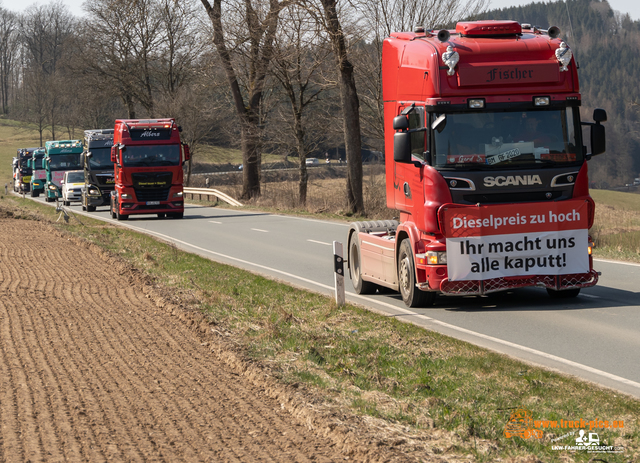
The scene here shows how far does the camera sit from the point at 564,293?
10.7 metres

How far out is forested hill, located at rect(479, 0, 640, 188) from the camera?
9431 centimetres

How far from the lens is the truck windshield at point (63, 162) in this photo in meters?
45.9

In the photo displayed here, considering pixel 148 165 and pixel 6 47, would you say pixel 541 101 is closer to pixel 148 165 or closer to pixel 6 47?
pixel 148 165

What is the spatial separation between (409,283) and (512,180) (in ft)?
6.64

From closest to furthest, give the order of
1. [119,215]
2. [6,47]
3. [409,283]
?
[409,283] < [119,215] < [6,47]

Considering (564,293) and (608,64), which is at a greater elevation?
(608,64)

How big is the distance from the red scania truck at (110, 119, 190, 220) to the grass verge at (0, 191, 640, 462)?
1764 cm

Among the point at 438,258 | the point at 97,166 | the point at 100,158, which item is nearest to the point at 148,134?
the point at 100,158

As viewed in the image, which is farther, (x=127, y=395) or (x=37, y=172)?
(x=37, y=172)

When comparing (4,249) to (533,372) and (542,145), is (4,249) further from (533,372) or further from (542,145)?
(533,372)
